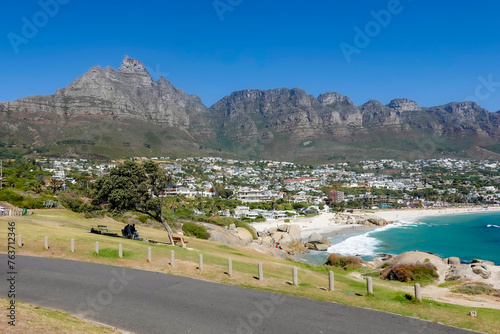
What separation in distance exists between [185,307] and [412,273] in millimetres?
25029

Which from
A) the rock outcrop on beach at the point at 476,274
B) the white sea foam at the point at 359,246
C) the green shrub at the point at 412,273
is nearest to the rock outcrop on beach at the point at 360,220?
the white sea foam at the point at 359,246

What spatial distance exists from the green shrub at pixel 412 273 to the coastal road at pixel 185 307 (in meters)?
20.2

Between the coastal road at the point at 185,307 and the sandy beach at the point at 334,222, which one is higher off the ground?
the coastal road at the point at 185,307

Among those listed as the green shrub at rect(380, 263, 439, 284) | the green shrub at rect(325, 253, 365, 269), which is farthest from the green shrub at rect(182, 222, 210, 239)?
the green shrub at rect(380, 263, 439, 284)

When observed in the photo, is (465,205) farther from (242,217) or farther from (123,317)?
(123,317)

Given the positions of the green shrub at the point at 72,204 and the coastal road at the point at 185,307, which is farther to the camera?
the green shrub at the point at 72,204

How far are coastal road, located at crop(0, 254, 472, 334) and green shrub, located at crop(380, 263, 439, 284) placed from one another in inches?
794

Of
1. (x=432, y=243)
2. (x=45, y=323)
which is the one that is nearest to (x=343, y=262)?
(x=45, y=323)

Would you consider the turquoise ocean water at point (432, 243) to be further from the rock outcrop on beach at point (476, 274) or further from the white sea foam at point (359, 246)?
the rock outcrop on beach at point (476, 274)

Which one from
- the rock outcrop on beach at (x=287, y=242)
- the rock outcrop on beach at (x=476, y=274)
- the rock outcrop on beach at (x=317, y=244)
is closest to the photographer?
the rock outcrop on beach at (x=476, y=274)

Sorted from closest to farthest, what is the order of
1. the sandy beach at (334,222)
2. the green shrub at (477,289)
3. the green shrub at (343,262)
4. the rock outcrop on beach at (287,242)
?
1. the green shrub at (477,289)
2. the green shrub at (343,262)
3. the rock outcrop on beach at (287,242)
4. the sandy beach at (334,222)

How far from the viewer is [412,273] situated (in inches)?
1220

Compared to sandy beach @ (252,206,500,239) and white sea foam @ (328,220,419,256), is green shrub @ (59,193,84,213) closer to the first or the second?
white sea foam @ (328,220,419,256)

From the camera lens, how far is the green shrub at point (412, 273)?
30.4 m
